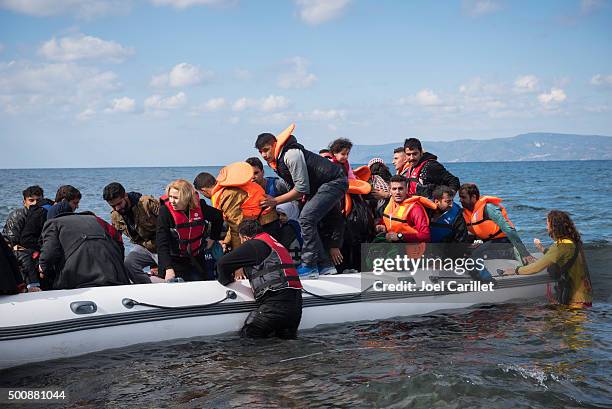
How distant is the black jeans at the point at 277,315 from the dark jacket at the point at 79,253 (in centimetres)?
119

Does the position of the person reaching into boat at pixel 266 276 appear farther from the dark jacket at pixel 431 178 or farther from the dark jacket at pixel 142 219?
the dark jacket at pixel 431 178

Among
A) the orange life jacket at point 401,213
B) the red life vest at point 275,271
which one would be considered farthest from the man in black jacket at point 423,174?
the red life vest at point 275,271

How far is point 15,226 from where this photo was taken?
7.02 metres

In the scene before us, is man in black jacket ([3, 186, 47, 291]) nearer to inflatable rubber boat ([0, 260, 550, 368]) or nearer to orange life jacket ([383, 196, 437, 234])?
inflatable rubber boat ([0, 260, 550, 368])


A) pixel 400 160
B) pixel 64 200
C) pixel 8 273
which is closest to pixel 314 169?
pixel 400 160

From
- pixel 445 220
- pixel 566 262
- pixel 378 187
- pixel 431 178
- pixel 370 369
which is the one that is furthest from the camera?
pixel 431 178

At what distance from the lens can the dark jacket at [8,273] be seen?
190 inches

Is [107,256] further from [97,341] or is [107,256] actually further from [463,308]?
[463,308]

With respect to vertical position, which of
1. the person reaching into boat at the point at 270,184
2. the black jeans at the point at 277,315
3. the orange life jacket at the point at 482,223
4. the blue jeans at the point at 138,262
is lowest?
the black jeans at the point at 277,315

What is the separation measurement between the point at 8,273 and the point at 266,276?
2009 millimetres

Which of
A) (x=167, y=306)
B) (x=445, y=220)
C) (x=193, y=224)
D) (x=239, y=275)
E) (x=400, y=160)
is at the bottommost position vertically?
(x=167, y=306)

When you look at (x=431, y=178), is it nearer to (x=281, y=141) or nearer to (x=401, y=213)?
(x=401, y=213)

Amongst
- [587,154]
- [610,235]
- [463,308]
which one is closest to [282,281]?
[463,308]

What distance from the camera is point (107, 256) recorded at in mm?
5496
